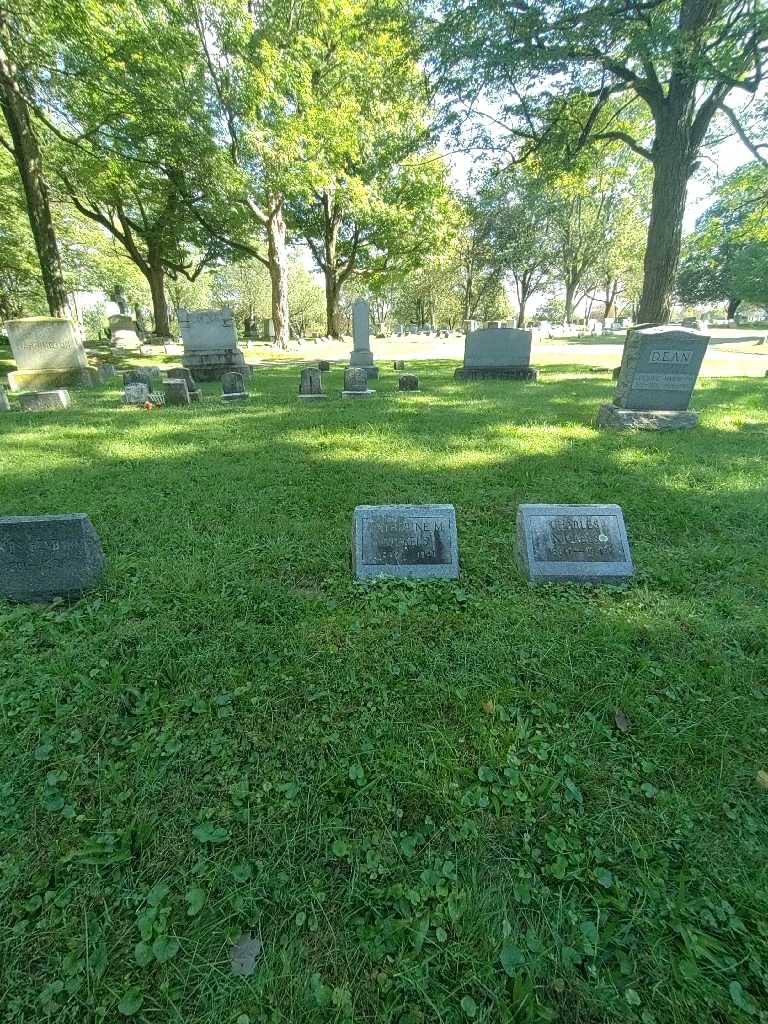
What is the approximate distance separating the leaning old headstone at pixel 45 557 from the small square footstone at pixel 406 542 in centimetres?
174

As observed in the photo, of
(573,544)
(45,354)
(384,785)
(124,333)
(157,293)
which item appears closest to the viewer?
(384,785)

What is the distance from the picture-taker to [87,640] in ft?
8.12

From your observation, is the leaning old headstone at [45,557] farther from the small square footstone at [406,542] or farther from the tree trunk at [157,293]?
the tree trunk at [157,293]

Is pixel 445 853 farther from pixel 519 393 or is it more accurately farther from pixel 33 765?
pixel 519 393

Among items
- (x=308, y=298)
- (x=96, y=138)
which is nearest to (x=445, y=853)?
(x=96, y=138)

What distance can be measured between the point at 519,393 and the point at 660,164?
6.16 m

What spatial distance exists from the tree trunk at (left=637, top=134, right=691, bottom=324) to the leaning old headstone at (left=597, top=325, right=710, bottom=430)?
4.97m

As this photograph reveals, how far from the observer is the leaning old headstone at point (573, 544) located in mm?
2928

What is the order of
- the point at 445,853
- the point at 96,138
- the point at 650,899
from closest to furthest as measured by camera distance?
the point at 650,899 → the point at 445,853 → the point at 96,138

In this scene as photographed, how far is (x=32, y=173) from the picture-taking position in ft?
38.1

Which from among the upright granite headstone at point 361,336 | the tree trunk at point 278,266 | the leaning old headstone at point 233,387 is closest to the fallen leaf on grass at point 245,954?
the leaning old headstone at point 233,387

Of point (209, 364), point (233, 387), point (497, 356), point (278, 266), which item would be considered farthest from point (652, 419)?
point (278, 266)

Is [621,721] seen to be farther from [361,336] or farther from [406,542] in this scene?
[361,336]

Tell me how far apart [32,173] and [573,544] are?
53.6 ft
